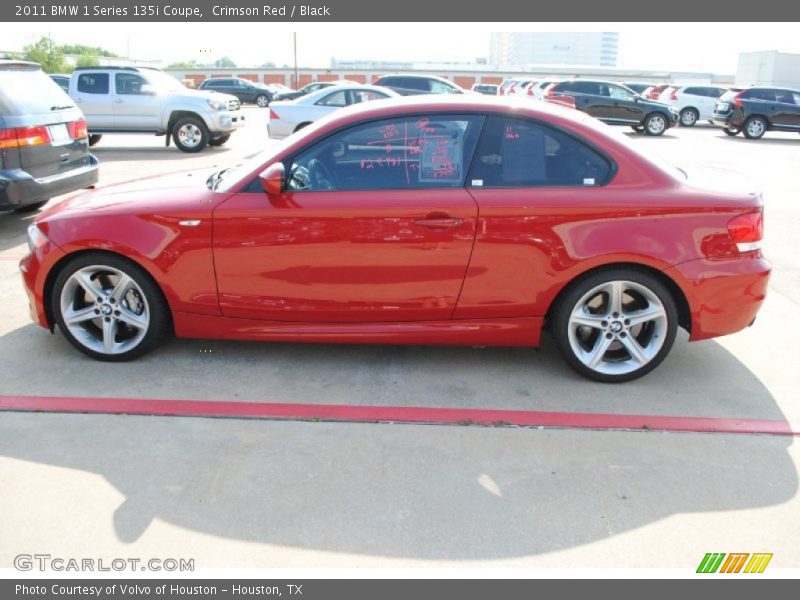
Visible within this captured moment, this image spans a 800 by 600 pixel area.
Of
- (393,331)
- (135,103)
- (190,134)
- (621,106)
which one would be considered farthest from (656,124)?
(393,331)

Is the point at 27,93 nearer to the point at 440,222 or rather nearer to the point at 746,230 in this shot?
the point at 440,222

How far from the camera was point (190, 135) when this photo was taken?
14.6 meters

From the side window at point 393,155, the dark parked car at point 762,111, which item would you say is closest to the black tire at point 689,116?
the dark parked car at point 762,111

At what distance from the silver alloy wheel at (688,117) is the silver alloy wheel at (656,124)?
5908mm

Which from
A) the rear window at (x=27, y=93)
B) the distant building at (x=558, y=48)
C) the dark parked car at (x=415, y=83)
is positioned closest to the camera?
the rear window at (x=27, y=93)

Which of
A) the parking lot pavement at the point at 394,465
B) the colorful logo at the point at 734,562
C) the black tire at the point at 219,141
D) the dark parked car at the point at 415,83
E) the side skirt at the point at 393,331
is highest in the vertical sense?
the dark parked car at the point at 415,83

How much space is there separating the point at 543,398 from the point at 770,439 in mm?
1168

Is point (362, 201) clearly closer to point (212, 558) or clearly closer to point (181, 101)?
point (212, 558)

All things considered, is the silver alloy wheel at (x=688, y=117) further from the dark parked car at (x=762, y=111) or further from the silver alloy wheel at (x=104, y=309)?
the silver alloy wheel at (x=104, y=309)

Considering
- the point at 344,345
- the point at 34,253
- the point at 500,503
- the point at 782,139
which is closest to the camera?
the point at 500,503

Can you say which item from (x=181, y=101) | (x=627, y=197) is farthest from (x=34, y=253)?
(x=181, y=101)

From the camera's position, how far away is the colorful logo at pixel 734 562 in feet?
8.58

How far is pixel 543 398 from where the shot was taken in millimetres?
3891

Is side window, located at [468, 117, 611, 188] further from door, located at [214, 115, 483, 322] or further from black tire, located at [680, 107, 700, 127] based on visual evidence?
black tire, located at [680, 107, 700, 127]
